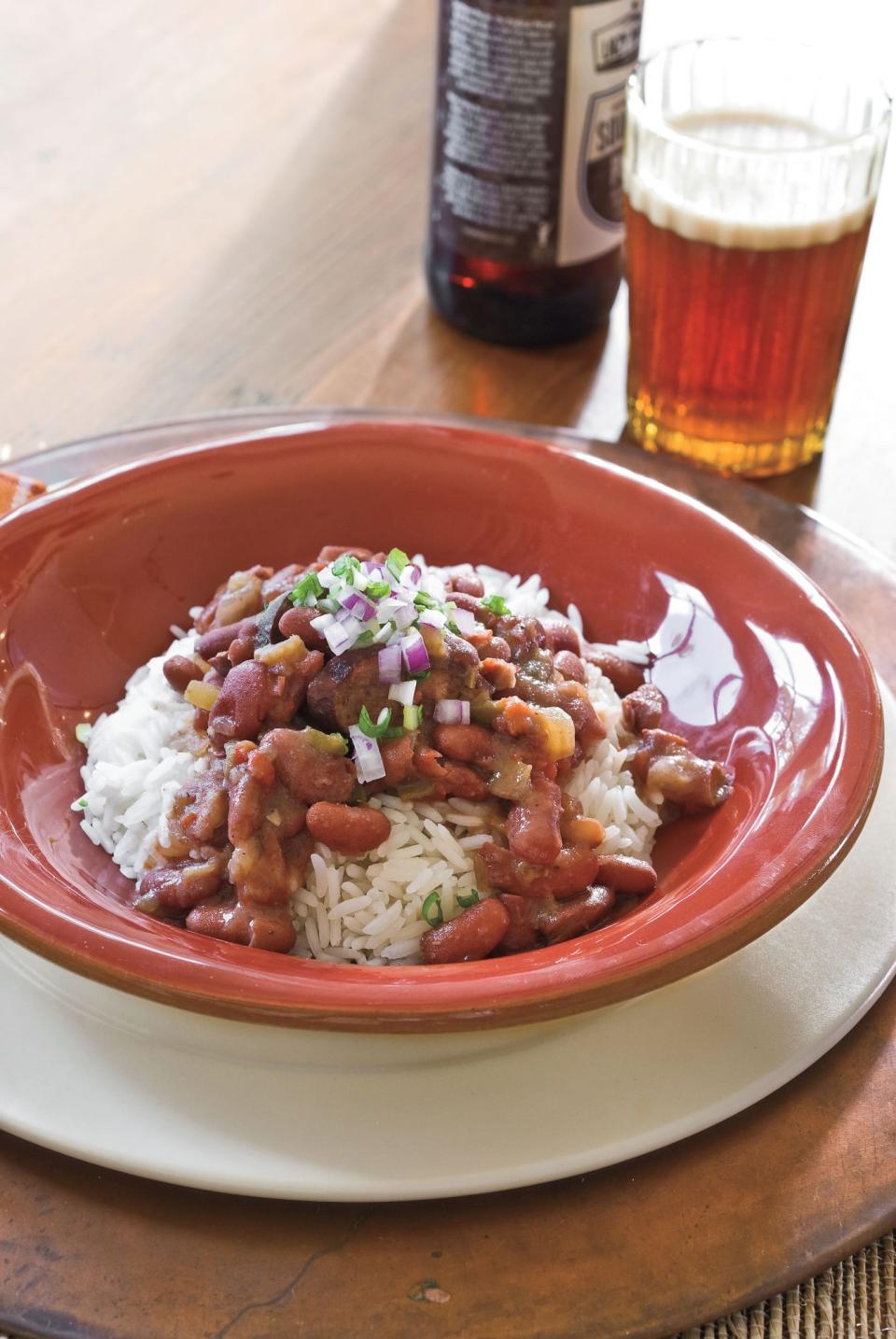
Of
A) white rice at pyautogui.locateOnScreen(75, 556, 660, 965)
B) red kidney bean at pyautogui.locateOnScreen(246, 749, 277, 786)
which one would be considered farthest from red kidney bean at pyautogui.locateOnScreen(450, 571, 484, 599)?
red kidney bean at pyautogui.locateOnScreen(246, 749, 277, 786)

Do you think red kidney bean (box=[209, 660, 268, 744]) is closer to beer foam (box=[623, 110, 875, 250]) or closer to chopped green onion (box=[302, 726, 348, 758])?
chopped green onion (box=[302, 726, 348, 758])

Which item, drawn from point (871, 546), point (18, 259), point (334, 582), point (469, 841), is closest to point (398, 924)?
point (469, 841)

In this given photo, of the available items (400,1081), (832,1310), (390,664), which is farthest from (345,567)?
(832,1310)

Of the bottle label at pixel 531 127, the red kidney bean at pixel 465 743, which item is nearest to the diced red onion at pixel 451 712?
the red kidney bean at pixel 465 743

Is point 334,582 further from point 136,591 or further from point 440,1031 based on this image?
point 440,1031

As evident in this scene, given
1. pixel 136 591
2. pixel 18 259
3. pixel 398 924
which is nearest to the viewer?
pixel 398 924
